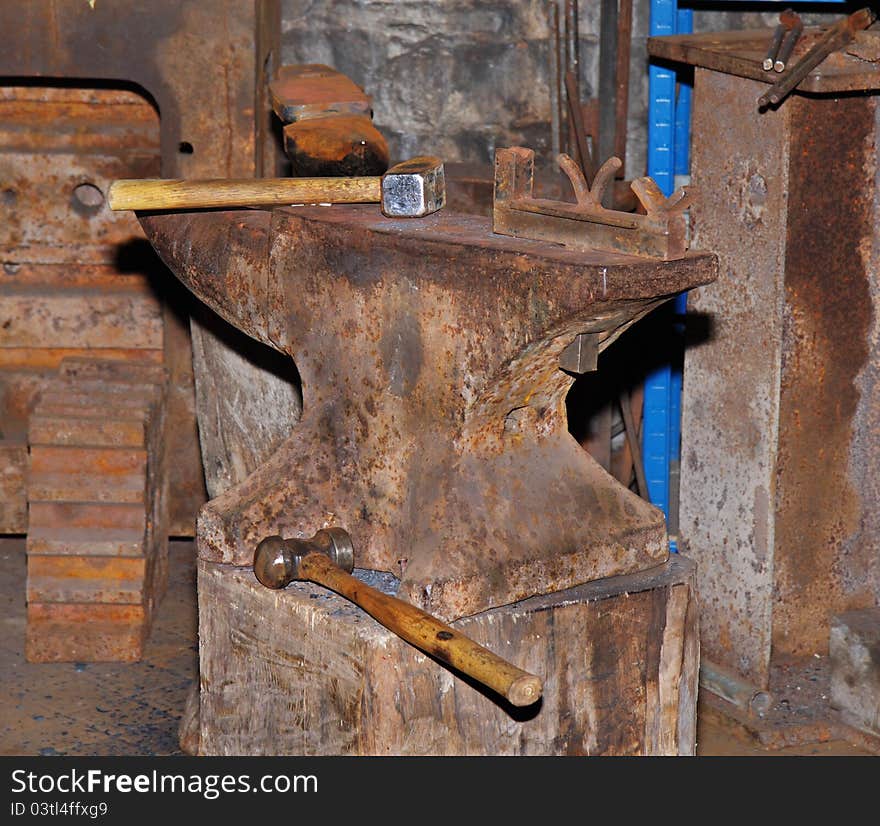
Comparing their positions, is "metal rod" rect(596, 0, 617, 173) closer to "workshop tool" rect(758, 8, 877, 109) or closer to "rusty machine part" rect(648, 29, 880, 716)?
"rusty machine part" rect(648, 29, 880, 716)

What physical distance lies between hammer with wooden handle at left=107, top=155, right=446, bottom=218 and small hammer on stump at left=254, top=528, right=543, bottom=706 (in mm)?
657

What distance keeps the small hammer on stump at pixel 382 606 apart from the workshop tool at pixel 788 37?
1.82 m

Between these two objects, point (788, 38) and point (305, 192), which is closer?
point (305, 192)

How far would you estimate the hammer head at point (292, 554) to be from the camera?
9.68ft

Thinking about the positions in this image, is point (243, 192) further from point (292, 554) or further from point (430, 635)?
point (430, 635)

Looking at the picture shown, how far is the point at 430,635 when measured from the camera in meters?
2.58

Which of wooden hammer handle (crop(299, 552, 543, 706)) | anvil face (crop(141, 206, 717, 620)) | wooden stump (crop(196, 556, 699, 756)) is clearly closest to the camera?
wooden hammer handle (crop(299, 552, 543, 706))

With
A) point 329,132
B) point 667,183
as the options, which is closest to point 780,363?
point 667,183

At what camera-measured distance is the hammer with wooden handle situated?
3.06 meters

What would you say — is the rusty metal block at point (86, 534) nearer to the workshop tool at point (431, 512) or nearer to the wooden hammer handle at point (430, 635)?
the workshop tool at point (431, 512)

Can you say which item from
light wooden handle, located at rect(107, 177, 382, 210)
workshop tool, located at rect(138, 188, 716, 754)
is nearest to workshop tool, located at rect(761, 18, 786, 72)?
workshop tool, located at rect(138, 188, 716, 754)

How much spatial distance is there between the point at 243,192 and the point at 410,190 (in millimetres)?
345

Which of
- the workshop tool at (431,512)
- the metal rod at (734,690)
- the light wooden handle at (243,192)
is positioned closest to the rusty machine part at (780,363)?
the metal rod at (734,690)

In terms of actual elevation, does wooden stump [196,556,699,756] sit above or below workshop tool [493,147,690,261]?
below
